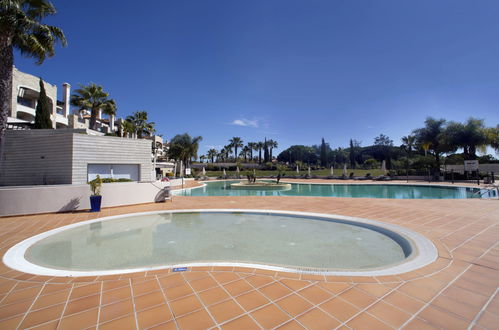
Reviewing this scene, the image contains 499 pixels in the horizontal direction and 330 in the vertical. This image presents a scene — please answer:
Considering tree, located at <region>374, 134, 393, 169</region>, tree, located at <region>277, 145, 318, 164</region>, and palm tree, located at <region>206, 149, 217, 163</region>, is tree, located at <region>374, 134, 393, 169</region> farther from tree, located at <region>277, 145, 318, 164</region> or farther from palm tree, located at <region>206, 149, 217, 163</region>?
palm tree, located at <region>206, 149, 217, 163</region>

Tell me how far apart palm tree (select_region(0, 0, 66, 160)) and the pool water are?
6123 mm

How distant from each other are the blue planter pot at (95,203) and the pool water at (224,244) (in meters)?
1.68

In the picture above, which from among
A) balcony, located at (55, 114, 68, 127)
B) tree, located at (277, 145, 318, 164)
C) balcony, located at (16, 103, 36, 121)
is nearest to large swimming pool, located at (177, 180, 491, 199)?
balcony, located at (16, 103, 36, 121)

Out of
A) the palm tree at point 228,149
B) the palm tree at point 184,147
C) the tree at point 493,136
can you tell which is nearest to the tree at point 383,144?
the tree at point 493,136

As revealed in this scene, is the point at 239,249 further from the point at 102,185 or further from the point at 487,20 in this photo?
the point at 487,20

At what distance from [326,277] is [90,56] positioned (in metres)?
14.6

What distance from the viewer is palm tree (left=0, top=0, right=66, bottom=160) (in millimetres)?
6907

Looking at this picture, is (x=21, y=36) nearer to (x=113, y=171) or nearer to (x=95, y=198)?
(x=95, y=198)

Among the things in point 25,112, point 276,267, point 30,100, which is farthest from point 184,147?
point 276,267

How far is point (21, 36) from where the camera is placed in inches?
294

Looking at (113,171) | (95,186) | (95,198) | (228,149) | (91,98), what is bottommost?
(95,198)

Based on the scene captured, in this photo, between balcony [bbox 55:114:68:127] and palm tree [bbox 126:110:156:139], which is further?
palm tree [bbox 126:110:156:139]

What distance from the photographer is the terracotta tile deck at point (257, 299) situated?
186 cm

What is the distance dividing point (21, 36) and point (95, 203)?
683cm
